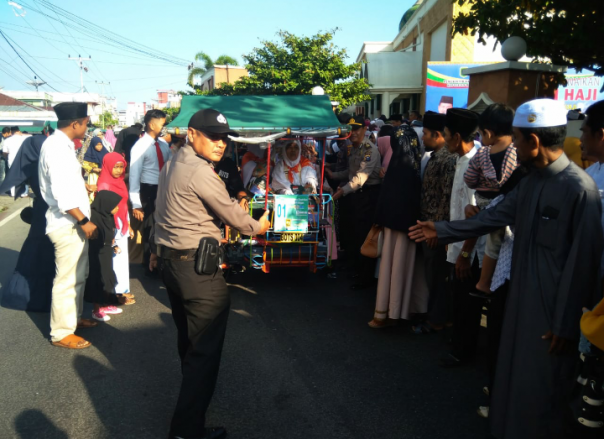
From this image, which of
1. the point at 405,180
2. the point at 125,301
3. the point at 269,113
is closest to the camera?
the point at 405,180

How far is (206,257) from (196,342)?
0.53 metres

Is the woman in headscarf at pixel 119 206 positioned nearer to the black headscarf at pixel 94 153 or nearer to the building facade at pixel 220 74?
the black headscarf at pixel 94 153

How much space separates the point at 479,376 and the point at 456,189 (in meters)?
1.52

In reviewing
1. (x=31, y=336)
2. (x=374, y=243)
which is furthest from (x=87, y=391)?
(x=374, y=243)

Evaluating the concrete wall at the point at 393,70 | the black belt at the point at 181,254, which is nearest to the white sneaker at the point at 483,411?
the black belt at the point at 181,254

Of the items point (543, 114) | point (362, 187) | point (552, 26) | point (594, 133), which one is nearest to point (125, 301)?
point (362, 187)

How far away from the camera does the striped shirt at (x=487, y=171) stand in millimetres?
3436

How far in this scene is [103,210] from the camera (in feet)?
16.8

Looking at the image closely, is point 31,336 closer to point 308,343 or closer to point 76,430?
point 76,430

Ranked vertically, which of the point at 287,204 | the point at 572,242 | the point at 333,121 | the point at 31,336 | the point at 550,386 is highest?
the point at 333,121

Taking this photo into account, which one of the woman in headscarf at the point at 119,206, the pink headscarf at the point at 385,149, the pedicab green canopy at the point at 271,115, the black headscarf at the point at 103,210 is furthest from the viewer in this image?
the pink headscarf at the point at 385,149

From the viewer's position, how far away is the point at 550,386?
8.41ft

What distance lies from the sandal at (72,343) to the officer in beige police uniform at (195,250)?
1858mm

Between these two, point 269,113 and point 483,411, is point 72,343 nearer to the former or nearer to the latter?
point 483,411
